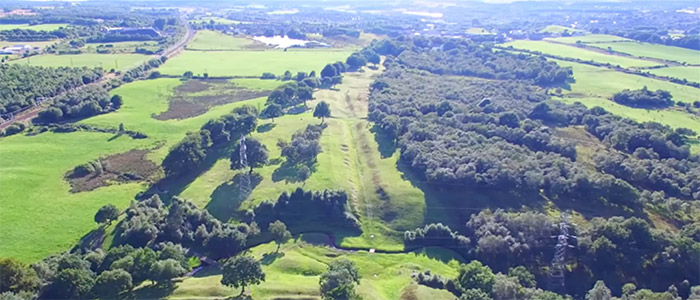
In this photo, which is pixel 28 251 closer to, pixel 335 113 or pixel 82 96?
pixel 82 96

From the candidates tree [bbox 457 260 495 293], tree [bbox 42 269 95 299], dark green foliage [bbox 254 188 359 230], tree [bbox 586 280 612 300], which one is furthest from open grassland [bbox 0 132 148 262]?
tree [bbox 586 280 612 300]

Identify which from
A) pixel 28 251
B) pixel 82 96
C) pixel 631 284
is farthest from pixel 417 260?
pixel 82 96

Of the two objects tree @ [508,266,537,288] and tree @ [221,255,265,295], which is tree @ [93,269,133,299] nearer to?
tree @ [221,255,265,295]

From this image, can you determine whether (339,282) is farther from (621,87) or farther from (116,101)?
(621,87)

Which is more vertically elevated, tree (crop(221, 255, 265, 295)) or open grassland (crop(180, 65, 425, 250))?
tree (crop(221, 255, 265, 295))

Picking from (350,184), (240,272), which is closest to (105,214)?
(240,272)

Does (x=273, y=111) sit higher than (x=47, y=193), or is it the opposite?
(x=273, y=111)
